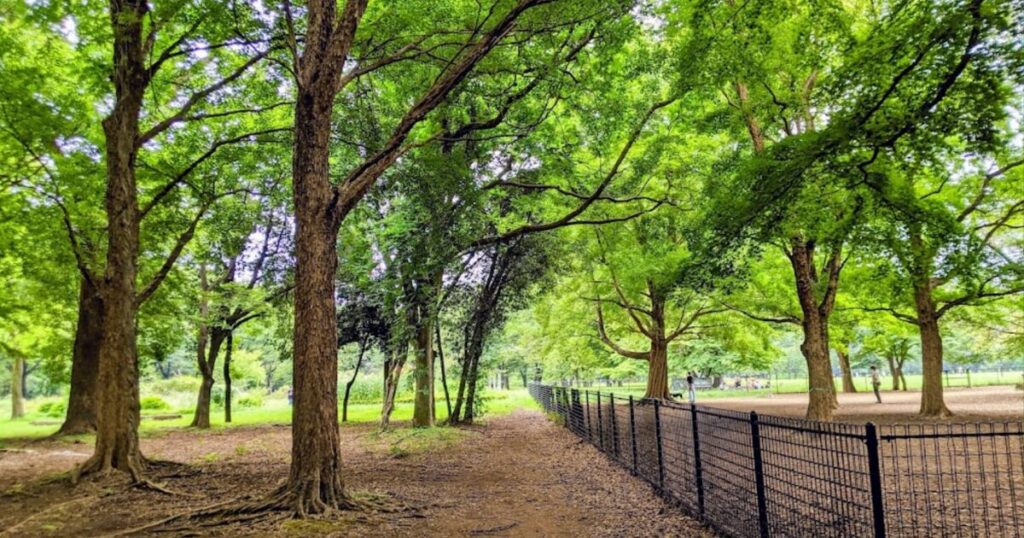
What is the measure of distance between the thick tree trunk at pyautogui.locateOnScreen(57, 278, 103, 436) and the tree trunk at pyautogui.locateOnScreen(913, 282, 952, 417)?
21778 millimetres

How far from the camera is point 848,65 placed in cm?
546

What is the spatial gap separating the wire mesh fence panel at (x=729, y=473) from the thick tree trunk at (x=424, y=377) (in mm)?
9098

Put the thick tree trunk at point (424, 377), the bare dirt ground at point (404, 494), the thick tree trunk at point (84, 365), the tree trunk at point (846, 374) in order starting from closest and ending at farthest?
1. the bare dirt ground at point (404, 494)
2. the thick tree trunk at point (424, 377)
3. the thick tree trunk at point (84, 365)
4. the tree trunk at point (846, 374)

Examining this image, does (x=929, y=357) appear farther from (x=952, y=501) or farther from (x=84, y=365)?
(x=84, y=365)

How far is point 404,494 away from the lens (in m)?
7.09

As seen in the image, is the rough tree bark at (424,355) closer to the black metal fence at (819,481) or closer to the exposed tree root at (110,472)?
the exposed tree root at (110,472)

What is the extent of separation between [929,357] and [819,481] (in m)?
12.2

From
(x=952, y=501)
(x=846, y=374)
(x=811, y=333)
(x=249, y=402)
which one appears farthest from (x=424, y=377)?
(x=846, y=374)

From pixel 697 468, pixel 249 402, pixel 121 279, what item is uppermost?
pixel 121 279

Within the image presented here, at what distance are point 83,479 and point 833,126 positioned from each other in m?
10.1

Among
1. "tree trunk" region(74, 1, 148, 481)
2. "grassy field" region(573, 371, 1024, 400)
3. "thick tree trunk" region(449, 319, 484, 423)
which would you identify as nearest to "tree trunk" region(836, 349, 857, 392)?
"grassy field" region(573, 371, 1024, 400)

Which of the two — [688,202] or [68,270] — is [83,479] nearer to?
[68,270]

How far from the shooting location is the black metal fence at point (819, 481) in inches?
135

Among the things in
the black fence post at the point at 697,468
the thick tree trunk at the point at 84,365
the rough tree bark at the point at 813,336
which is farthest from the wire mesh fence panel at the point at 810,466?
the thick tree trunk at the point at 84,365
